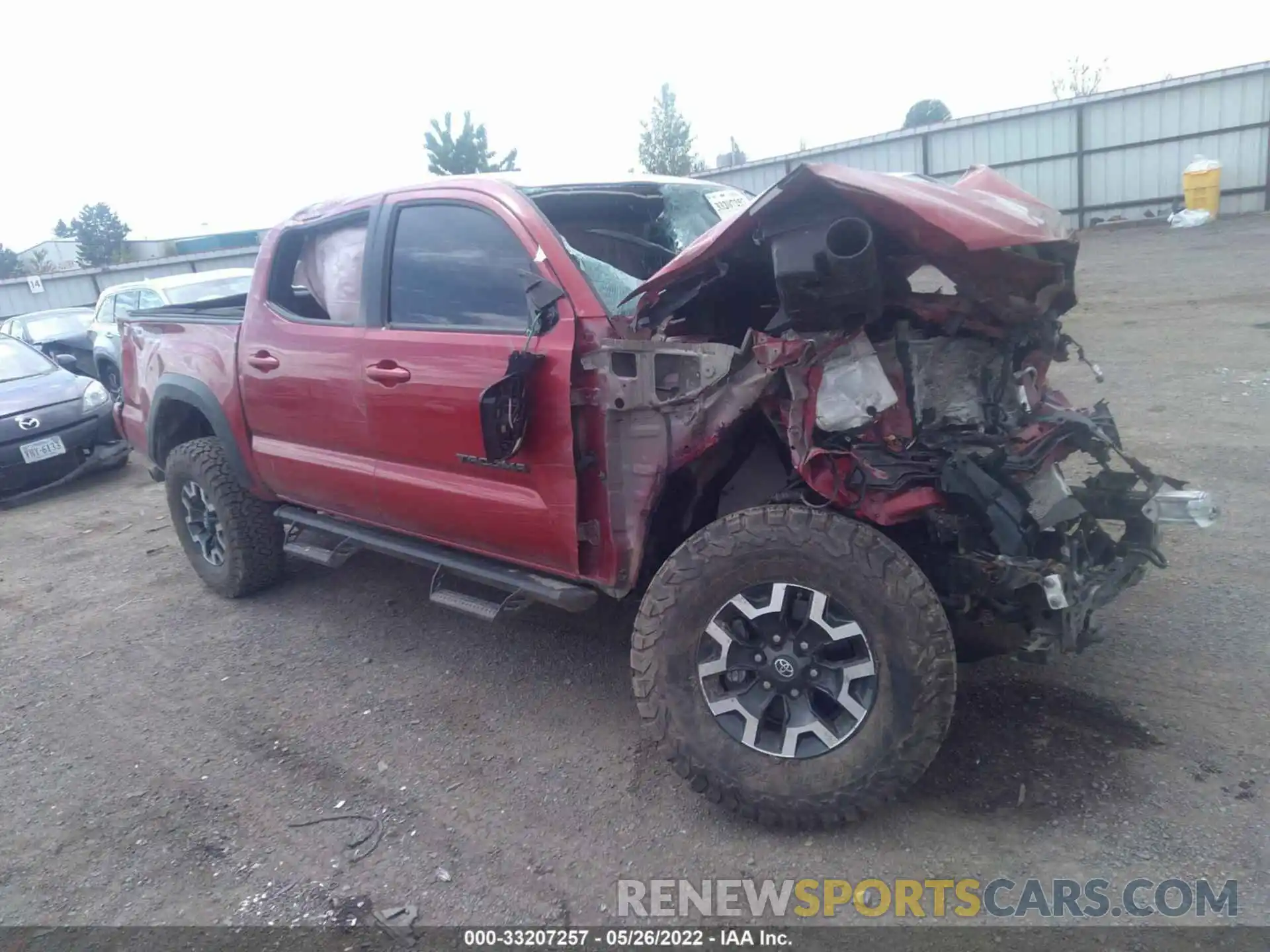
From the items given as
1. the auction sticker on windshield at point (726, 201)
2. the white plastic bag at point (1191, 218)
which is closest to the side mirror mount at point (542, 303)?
the auction sticker on windshield at point (726, 201)

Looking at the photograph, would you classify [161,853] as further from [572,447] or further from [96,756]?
[572,447]

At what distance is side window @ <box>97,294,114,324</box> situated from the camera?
1214 cm

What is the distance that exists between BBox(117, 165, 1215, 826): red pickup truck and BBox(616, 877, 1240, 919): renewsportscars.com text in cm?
23

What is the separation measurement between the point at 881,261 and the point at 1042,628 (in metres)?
1.25

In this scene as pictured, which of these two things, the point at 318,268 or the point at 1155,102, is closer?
the point at 318,268

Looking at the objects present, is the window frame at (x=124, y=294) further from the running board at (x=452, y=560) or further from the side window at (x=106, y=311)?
the running board at (x=452, y=560)

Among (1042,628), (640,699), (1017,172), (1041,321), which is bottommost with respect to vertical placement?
(640,699)

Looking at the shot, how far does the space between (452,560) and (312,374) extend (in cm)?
113

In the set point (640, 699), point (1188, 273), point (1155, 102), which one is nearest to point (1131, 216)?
point (1155, 102)

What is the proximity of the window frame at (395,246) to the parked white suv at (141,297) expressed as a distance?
788 cm

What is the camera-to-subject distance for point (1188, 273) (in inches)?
474

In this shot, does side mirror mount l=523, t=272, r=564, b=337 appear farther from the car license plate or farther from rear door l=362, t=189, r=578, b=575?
the car license plate

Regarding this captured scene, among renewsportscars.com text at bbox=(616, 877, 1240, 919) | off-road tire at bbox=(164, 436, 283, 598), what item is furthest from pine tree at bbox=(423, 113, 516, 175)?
renewsportscars.com text at bbox=(616, 877, 1240, 919)

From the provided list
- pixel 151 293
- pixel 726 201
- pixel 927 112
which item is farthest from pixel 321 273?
pixel 927 112
